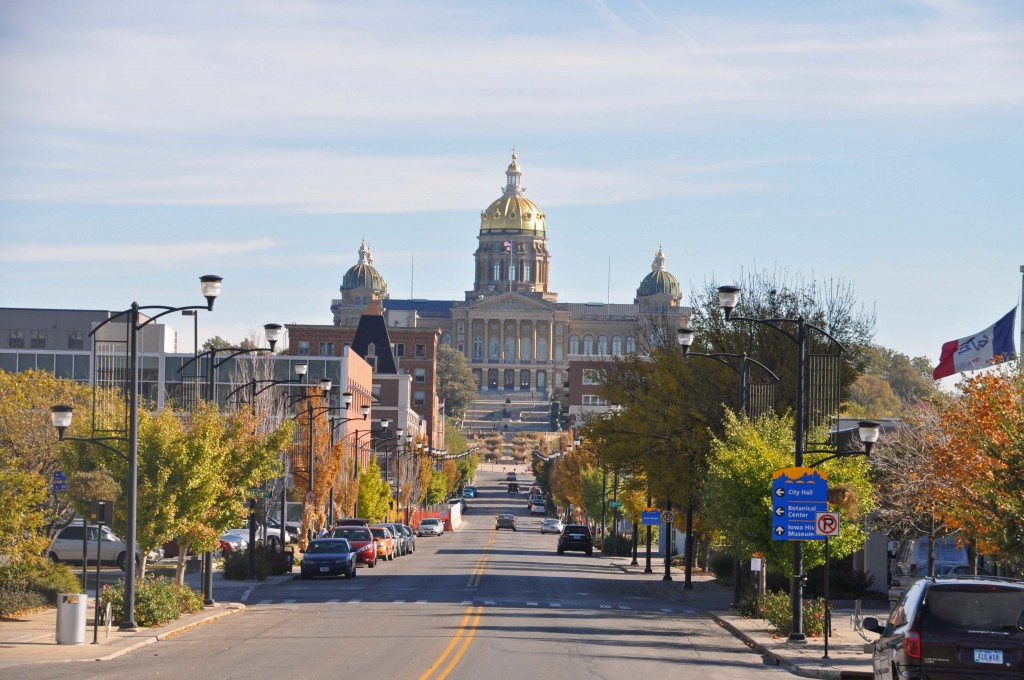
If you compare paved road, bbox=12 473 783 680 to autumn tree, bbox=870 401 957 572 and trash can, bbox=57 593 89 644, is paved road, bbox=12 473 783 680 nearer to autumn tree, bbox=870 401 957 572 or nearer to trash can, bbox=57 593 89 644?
trash can, bbox=57 593 89 644

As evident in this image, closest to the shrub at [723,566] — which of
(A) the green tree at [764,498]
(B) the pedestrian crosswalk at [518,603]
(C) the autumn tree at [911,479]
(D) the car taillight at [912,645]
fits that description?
(C) the autumn tree at [911,479]

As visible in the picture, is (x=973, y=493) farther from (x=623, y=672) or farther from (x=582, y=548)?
(x=582, y=548)

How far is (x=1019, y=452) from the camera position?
22594mm

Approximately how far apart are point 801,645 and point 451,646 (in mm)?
6550

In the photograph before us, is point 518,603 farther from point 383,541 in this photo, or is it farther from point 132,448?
point 383,541

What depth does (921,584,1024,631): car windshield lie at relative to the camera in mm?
15648

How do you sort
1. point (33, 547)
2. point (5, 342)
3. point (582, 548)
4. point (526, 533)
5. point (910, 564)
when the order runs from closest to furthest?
1. point (33, 547)
2. point (910, 564)
3. point (582, 548)
4. point (526, 533)
5. point (5, 342)

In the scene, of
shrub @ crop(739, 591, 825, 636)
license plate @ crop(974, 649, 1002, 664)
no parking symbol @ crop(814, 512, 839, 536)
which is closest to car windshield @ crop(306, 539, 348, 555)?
shrub @ crop(739, 591, 825, 636)

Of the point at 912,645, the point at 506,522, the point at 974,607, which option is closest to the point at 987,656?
the point at 974,607

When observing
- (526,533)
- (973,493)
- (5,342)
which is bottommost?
(526,533)

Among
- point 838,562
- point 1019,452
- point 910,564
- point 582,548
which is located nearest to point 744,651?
point 1019,452

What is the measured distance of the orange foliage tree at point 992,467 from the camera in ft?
74.6

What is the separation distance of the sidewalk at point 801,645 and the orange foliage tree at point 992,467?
2813 millimetres

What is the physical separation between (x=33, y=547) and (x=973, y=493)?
18.1 metres
